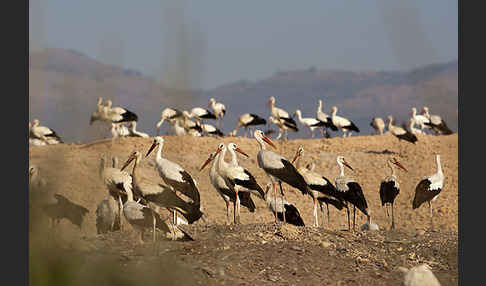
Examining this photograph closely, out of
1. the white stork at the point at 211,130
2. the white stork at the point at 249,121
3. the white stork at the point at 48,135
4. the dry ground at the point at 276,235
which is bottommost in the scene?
the dry ground at the point at 276,235

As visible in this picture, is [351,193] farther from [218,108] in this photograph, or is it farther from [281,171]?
[218,108]

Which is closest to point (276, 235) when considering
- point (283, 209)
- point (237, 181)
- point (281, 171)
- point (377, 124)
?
point (281, 171)

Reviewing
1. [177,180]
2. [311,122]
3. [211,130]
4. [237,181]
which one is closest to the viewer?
[177,180]

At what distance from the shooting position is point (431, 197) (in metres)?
17.2

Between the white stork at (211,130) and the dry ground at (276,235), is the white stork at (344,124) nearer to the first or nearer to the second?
the dry ground at (276,235)

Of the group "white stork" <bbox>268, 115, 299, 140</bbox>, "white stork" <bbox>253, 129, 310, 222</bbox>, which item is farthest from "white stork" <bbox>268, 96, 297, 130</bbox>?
"white stork" <bbox>253, 129, 310, 222</bbox>

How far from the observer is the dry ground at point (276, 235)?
6.49 ft

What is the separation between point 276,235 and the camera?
11758mm

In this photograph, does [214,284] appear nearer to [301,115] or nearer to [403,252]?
[403,252]

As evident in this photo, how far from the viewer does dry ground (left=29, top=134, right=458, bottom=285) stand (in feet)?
6.49

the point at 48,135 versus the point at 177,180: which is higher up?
the point at 48,135

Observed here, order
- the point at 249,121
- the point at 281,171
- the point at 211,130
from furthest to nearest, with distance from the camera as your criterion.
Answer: the point at 249,121, the point at 211,130, the point at 281,171

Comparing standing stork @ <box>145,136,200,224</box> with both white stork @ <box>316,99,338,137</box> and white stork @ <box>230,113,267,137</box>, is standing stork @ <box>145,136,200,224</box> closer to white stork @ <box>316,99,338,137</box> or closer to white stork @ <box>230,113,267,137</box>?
white stork @ <box>230,113,267,137</box>

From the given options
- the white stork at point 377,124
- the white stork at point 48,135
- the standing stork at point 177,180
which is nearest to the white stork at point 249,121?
the white stork at point 377,124
